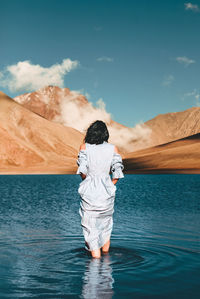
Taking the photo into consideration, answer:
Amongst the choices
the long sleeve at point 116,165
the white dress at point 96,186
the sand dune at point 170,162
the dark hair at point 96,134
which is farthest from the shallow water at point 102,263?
the sand dune at point 170,162

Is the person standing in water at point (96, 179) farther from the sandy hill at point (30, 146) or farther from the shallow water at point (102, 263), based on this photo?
the sandy hill at point (30, 146)

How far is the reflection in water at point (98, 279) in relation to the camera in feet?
25.7

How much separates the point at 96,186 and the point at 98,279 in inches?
76.3

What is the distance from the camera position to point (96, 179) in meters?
9.25

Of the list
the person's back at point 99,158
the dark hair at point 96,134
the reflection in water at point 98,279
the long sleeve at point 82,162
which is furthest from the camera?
the dark hair at point 96,134

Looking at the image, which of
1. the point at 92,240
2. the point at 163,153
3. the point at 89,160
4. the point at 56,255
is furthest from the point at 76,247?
the point at 163,153

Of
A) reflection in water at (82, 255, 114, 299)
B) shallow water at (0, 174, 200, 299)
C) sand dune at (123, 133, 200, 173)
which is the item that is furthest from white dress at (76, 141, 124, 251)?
sand dune at (123, 133, 200, 173)

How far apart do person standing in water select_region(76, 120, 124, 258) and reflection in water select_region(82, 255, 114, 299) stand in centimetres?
58

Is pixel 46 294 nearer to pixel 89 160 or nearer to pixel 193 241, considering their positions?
pixel 89 160

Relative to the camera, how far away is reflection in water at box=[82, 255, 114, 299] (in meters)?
7.83

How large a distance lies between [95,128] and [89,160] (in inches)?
28.6

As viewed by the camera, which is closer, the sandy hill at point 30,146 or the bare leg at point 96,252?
the bare leg at point 96,252

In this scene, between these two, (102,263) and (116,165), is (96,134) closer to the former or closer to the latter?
(116,165)

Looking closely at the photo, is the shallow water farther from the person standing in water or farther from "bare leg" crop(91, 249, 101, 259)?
the person standing in water
